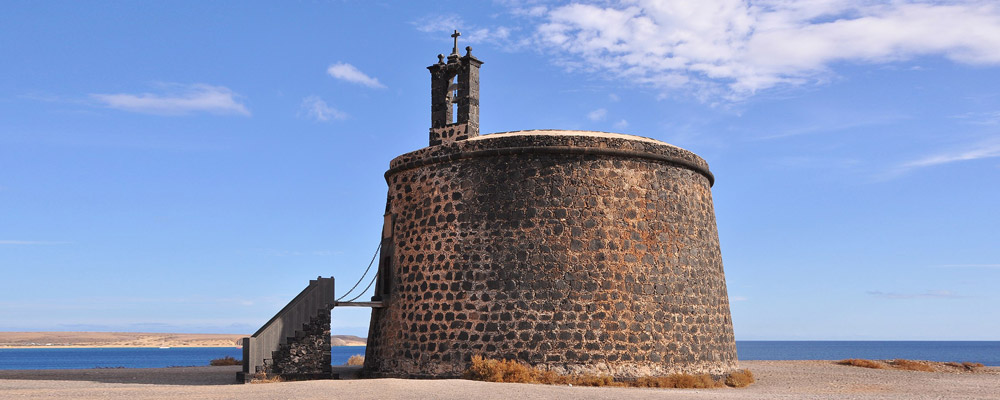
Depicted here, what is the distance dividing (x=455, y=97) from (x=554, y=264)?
5.12 metres

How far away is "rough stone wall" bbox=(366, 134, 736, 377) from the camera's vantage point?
16.4 m

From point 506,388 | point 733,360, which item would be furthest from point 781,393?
point 506,388

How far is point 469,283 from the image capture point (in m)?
16.9

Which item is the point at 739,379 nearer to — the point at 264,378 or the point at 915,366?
the point at 264,378

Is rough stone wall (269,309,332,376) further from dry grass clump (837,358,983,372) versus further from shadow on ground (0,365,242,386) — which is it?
dry grass clump (837,358,983,372)

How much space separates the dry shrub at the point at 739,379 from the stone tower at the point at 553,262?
24 cm

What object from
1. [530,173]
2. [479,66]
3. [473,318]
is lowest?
[473,318]

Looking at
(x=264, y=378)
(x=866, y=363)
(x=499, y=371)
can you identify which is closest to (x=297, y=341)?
(x=264, y=378)

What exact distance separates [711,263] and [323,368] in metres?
8.40

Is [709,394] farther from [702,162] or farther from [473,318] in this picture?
→ [702,162]

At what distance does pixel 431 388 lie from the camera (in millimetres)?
13984

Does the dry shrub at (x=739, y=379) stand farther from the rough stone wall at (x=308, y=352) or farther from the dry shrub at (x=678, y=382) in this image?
the rough stone wall at (x=308, y=352)

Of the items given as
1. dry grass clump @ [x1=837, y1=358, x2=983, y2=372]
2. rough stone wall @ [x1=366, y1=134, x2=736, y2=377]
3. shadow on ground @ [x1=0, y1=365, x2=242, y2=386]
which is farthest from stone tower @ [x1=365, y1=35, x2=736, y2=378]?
dry grass clump @ [x1=837, y1=358, x2=983, y2=372]

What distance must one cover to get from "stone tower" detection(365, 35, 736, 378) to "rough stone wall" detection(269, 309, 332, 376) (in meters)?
1.32
